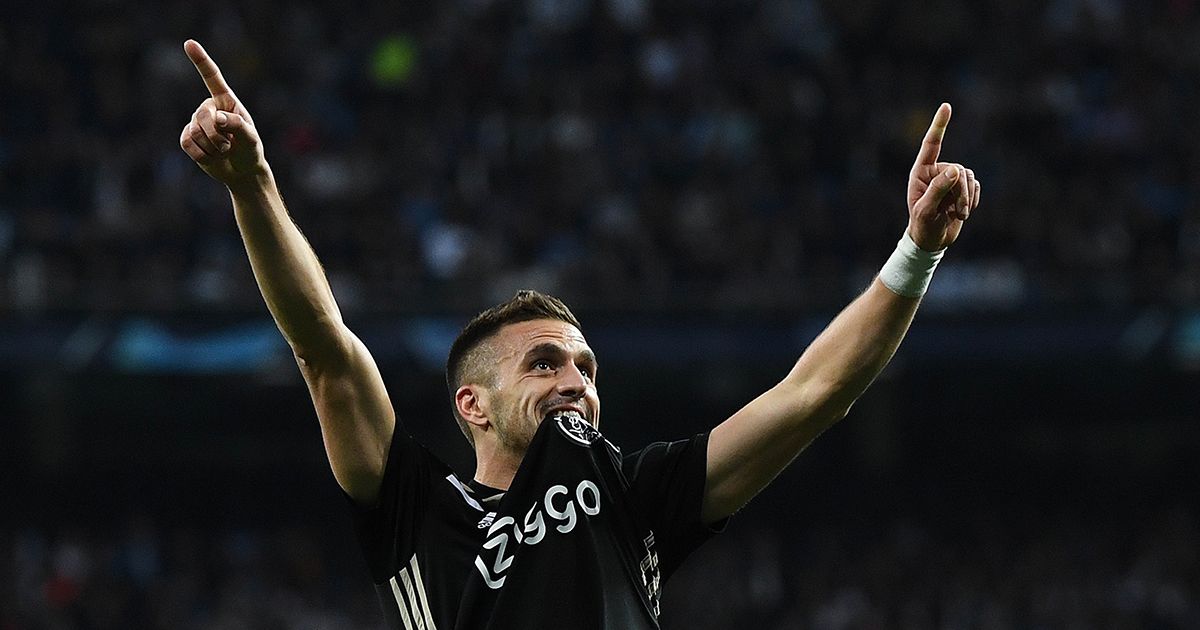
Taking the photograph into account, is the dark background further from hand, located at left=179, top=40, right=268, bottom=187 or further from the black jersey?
hand, located at left=179, top=40, right=268, bottom=187

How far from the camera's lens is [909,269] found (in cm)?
415

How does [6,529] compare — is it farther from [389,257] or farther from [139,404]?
[389,257]

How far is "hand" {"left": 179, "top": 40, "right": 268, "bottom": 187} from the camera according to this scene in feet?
11.9

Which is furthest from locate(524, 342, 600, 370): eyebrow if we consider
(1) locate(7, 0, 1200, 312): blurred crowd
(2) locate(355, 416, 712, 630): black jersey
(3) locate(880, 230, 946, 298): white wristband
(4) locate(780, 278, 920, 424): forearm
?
(1) locate(7, 0, 1200, 312): blurred crowd

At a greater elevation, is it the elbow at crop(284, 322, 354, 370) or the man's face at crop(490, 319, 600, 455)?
the elbow at crop(284, 322, 354, 370)

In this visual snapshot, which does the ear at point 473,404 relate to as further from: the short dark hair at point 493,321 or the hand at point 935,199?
the hand at point 935,199

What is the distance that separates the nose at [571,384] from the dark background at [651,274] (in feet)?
36.0

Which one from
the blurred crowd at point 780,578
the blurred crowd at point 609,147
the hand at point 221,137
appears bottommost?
the blurred crowd at point 780,578

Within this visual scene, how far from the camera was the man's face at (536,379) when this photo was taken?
4164mm

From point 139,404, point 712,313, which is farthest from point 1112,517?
point 139,404

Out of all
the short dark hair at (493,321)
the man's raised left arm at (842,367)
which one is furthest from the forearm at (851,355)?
the short dark hair at (493,321)

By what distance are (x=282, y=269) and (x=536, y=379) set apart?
28.0 inches

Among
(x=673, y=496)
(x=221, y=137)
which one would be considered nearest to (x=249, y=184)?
(x=221, y=137)

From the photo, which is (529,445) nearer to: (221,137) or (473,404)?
(473,404)
